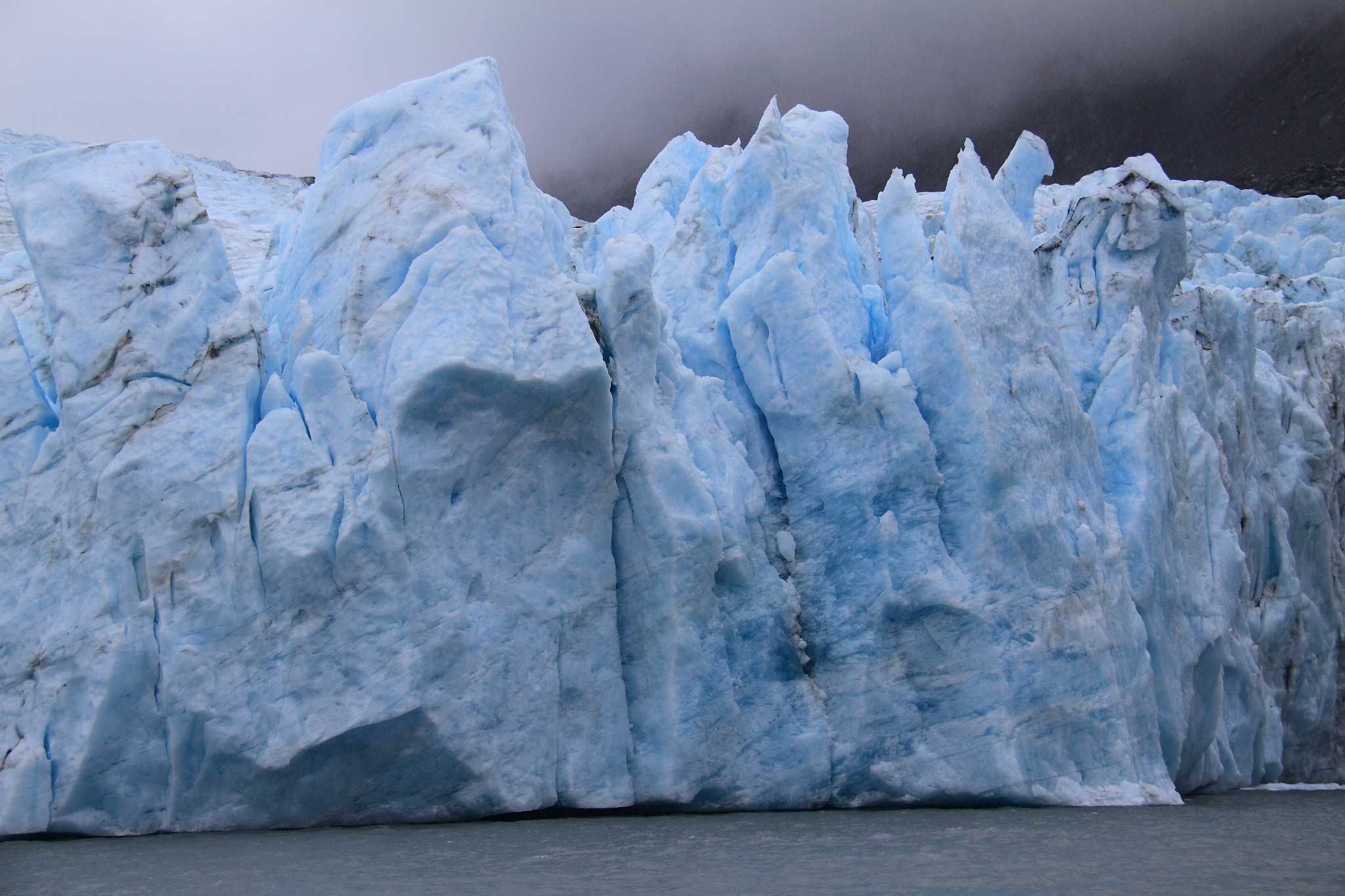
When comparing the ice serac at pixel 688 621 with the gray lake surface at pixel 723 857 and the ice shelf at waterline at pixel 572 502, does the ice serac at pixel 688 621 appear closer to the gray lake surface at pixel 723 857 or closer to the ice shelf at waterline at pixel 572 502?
the ice shelf at waterline at pixel 572 502

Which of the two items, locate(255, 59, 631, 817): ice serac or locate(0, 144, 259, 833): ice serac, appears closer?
locate(0, 144, 259, 833): ice serac

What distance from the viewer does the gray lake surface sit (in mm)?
4277

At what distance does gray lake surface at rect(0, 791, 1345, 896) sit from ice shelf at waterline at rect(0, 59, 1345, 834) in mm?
555

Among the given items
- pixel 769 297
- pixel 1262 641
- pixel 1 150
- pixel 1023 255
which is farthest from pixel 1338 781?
pixel 1 150

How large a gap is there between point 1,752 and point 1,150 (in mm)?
7522

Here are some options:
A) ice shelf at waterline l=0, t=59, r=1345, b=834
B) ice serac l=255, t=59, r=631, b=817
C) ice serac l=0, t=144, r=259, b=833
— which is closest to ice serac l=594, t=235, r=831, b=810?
ice shelf at waterline l=0, t=59, r=1345, b=834

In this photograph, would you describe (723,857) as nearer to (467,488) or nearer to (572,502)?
(572,502)

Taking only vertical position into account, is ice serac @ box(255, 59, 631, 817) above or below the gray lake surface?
above

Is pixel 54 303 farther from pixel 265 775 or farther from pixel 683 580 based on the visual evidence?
pixel 683 580

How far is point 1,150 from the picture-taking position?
10469 millimetres

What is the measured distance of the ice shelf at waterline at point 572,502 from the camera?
602 cm

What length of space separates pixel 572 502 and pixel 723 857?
8.63ft

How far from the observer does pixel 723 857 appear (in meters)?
4.99

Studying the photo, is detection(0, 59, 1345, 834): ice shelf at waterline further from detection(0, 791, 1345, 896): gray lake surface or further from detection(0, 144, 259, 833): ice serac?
detection(0, 791, 1345, 896): gray lake surface
